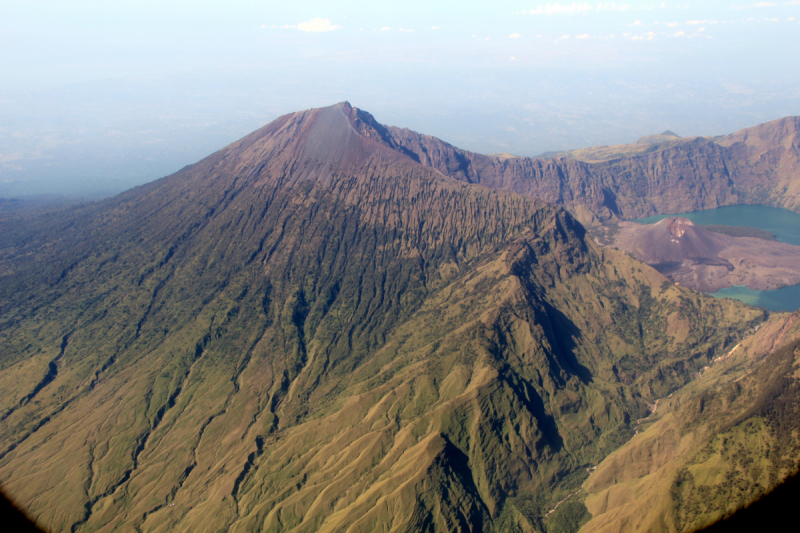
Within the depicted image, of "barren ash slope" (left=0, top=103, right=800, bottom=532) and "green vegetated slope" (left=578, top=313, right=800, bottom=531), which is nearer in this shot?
"green vegetated slope" (left=578, top=313, right=800, bottom=531)

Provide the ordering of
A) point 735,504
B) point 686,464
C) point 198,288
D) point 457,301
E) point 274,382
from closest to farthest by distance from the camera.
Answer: point 735,504 < point 686,464 < point 274,382 < point 457,301 < point 198,288

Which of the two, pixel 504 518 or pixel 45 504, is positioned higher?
pixel 45 504

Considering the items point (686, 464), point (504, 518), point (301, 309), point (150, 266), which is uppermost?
point (150, 266)

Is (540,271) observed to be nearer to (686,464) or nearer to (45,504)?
(686,464)

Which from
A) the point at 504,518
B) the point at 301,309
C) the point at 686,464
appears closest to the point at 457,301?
the point at 301,309

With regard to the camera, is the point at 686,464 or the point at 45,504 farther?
the point at 45,504

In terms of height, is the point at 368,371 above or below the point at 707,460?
below

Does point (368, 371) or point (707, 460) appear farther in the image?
point (368, 371)

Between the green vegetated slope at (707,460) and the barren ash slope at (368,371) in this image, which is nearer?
the green vegetated slope at (707,460)
